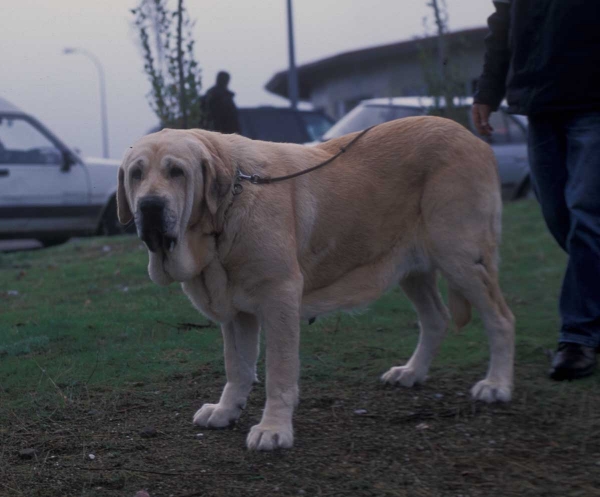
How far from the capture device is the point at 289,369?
3309 millimetres

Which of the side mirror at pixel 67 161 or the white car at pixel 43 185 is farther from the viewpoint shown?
the side mirror at pixel 67 161

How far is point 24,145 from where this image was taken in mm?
11234

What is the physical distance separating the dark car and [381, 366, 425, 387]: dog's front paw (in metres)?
9.75

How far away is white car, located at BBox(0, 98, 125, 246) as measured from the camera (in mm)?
11094

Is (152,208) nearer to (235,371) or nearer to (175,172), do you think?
(175,172)

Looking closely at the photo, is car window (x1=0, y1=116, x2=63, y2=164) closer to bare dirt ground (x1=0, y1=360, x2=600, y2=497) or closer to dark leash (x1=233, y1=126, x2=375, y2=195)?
bare dirt ground (x1=0, y1=360, x2=600, y2=497)

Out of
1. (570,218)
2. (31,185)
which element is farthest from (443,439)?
(31,185)

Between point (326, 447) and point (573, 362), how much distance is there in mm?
1487

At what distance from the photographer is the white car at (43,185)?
11094mm

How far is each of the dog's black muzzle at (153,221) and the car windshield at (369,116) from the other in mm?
8053

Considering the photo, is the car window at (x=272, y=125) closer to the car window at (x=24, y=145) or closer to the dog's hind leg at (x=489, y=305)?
the car window at (x=24, y=145)

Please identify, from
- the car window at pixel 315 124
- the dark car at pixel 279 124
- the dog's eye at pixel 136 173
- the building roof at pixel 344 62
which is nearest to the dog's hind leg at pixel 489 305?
the dog's eye at pixel 136 173

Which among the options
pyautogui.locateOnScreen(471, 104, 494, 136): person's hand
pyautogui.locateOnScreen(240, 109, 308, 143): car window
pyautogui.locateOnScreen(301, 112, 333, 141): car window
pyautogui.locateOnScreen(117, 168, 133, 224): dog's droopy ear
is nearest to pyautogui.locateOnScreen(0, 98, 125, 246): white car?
pyautogui.locateOnScreen(240, 109, 308, 143): car window

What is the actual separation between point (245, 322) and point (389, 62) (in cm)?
2291
